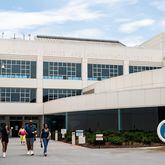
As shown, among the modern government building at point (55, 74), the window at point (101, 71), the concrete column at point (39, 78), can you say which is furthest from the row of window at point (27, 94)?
the window at point (101, 71)

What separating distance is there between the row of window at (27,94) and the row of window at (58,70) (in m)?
1.65

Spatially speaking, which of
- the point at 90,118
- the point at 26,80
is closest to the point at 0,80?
the point at 26,80

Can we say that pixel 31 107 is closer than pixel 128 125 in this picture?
No

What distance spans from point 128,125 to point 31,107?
12810 mm

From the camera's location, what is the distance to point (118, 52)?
187 ft

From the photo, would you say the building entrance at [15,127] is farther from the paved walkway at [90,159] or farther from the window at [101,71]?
the paved walkway at [90,159]

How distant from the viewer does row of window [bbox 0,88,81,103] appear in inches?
2074

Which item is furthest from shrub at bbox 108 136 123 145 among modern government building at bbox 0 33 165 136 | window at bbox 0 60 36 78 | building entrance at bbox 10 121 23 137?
building entrance at bbox 10 121 23 137

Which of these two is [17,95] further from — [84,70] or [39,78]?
[84,70]

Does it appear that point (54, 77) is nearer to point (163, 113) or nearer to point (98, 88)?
point (98, 88)

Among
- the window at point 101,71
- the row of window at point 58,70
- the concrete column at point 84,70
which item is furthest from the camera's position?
the window at point 101,71

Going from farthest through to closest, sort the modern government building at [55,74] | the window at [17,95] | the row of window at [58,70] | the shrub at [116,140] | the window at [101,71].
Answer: the window at [101,71], the row of window at [58,70], the window at [17,95], the modern government building at [55,74], the shrub at [116,140]

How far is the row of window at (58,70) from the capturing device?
53406 millimetres

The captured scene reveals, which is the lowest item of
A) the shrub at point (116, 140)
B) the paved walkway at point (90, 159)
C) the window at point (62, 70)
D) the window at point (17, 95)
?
the paved walkway at point (90, 159)
